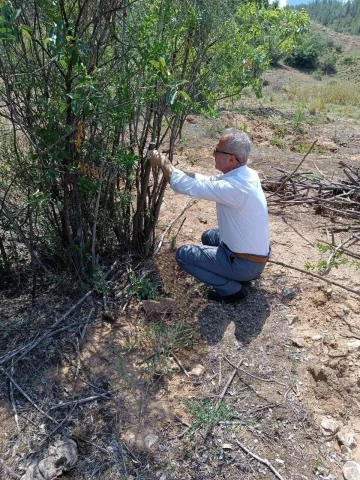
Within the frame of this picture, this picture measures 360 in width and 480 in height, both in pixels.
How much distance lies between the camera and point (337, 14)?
285ft

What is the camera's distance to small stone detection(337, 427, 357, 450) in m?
2.33

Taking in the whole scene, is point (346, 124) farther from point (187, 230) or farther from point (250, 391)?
point (250, 391)

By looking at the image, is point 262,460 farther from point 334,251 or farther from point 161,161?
point 334,251

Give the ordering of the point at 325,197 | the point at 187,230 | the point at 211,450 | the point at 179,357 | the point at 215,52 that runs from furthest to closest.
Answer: the point at 325,197
the point at 187,230
the point at 215,52
the point at 179,357
the point at 211,450

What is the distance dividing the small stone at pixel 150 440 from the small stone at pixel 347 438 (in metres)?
0.99

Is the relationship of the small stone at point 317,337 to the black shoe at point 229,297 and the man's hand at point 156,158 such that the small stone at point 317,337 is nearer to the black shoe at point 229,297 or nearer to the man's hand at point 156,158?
the black shoe at point 229,297

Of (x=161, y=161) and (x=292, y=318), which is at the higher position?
(x=161, y=161)

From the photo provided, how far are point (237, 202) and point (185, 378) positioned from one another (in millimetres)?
1206

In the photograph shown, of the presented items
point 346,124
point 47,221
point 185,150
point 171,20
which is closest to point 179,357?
point 47,221

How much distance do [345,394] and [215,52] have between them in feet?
8.07

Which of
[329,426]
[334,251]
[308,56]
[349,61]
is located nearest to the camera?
[329,426]

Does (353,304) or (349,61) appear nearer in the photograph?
(353,304)

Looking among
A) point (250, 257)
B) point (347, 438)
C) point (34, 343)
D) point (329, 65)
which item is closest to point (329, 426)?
point (347, 438)

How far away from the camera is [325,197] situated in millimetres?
5273
